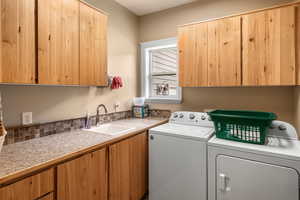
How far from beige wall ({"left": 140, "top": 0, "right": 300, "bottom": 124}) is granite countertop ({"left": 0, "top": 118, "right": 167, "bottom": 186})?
4.11 ft

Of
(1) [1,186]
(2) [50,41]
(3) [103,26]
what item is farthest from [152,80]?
(1) [1,186]

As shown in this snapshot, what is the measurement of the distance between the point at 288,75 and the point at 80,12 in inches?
82.7

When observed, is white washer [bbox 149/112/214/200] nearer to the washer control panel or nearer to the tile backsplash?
the washer control panel

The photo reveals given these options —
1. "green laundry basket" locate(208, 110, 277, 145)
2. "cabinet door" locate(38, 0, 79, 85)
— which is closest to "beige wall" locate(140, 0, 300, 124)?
"green laundry basket" locate(208, 110, 277, 145)

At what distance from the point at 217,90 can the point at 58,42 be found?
→ 6.53 ft

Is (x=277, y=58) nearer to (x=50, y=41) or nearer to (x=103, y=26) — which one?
(x=103, y=26)

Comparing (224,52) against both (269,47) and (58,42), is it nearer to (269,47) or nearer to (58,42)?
(269,47)

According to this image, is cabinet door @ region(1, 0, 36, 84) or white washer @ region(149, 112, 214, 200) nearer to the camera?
cabinet door @ region(1, 0, 36, 84)

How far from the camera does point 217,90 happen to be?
7.68 feet

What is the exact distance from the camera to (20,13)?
3.79 feet

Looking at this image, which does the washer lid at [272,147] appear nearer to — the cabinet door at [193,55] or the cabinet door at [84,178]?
the cabinet door at [193,55]

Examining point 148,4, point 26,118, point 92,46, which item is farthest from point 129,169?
point 148,4

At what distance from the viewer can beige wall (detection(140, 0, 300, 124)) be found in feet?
6.54

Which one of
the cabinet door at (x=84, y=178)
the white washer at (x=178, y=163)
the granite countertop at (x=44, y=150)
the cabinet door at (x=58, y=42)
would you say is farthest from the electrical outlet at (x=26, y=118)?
the white washer at (x=178, y=163)
